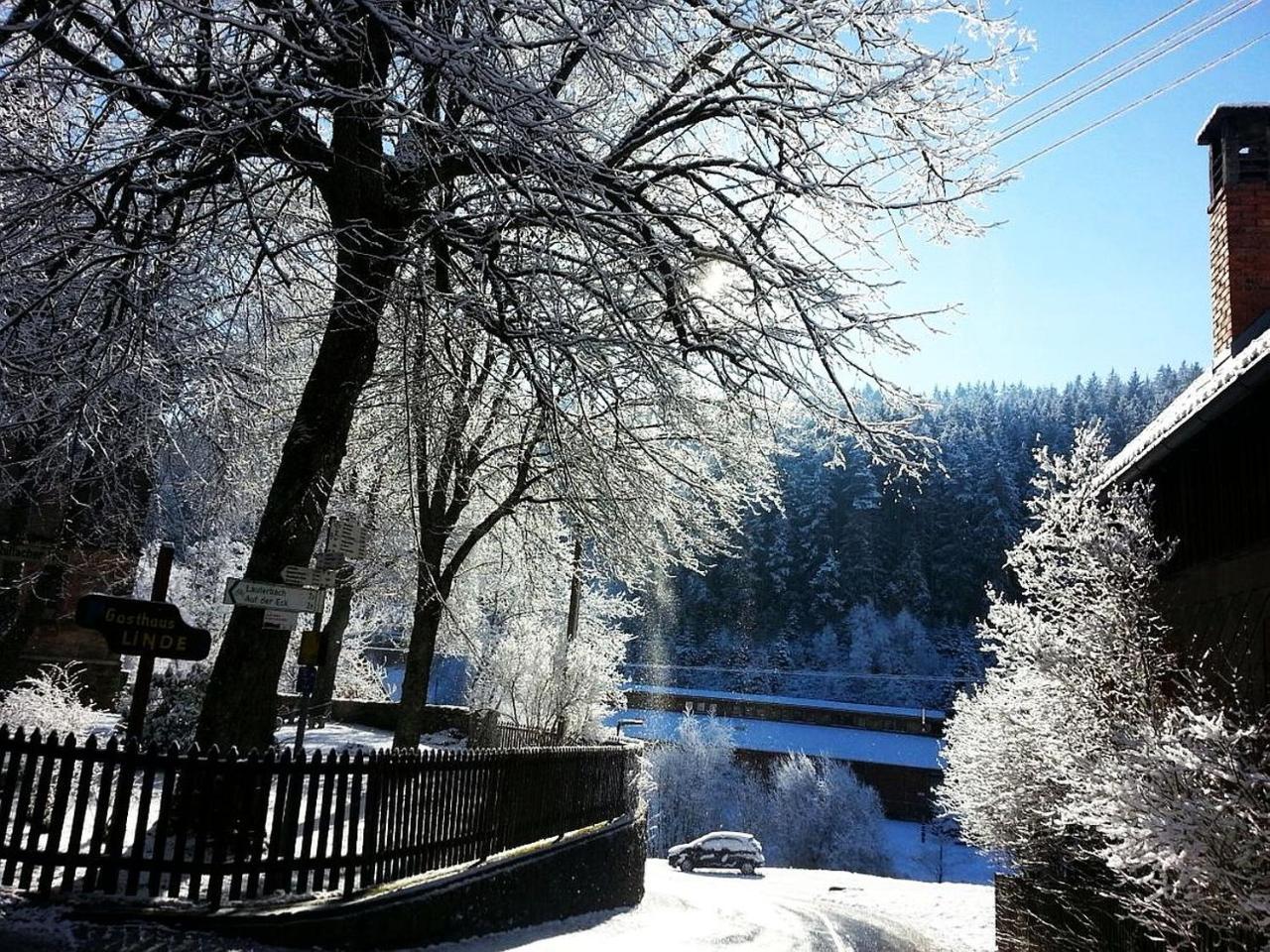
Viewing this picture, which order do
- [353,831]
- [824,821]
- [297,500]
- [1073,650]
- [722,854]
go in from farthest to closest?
1. [824,821]
2. [722,854]
3. [1073,650]
4. [297,500]
5. [353,831]

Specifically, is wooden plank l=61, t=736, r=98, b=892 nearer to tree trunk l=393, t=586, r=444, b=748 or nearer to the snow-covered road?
the snow-covered road

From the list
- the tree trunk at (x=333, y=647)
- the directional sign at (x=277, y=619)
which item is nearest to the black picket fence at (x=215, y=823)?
the directional sign at (x=277, y=619)

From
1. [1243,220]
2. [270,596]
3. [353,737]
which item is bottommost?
[353,737]

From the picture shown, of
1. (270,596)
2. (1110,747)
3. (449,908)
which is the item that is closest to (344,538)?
(270,596)

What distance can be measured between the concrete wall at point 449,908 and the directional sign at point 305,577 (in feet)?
8.34

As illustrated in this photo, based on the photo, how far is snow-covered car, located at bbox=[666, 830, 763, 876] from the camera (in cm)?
3919

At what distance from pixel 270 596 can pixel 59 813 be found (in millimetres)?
2082

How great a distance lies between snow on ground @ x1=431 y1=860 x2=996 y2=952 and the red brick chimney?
414 inches

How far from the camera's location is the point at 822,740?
71500mm

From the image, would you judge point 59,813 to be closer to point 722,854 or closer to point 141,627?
point 141,627

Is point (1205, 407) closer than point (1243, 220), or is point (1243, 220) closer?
point (1205, 407)

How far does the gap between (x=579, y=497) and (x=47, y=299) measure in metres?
5.12

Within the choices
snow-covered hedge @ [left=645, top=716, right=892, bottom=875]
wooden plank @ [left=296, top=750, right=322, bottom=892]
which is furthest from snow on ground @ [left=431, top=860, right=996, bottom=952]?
snow-covered hedge @ [left=645, top=716, right=892, bottom=875]

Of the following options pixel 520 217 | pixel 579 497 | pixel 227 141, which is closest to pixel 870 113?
pixel 520 217
